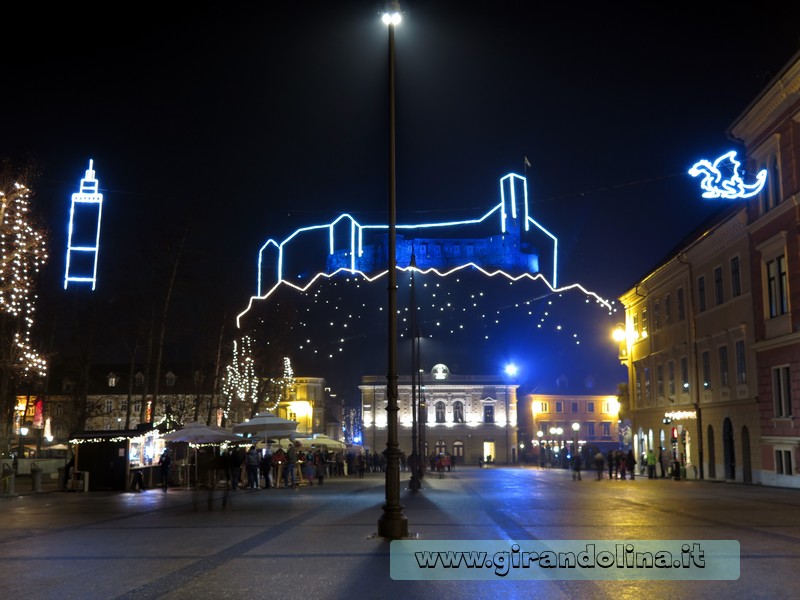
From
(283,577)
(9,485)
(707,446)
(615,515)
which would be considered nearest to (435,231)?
(707,446)

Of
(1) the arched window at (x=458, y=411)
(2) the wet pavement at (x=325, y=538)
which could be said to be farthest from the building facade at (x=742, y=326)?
(1) the arched window at (x=458, y=411)

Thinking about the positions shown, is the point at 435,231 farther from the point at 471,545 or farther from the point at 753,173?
the point at 471,545

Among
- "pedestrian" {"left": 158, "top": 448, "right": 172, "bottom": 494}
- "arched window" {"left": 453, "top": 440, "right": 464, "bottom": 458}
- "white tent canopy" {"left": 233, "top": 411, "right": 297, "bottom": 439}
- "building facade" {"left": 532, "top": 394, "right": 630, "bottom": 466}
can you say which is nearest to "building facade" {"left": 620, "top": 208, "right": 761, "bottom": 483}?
"white tent canopy" {"left": 233, "top": 411, "right": 297, "bottom": 439}

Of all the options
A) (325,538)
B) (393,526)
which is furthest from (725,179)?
(325,538)

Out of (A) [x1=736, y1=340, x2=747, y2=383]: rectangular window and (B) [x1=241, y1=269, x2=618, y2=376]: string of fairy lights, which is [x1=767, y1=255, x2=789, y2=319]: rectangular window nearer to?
(A) [x1=736, y1=340, x2=747, y2=383]: rectangular window

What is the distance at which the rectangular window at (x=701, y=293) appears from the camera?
139ft

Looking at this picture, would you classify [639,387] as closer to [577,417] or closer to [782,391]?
[782,391]

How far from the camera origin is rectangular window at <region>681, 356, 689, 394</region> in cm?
4478

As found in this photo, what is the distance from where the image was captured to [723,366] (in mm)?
39781

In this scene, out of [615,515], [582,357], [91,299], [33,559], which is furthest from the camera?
[582,357]

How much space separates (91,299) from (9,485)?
699 inches

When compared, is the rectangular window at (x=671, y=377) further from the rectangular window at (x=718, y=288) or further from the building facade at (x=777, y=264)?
the building facade at (x=777, y=264)

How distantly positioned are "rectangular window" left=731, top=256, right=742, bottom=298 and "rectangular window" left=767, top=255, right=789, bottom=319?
3475 mm

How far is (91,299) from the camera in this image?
4631 cm
